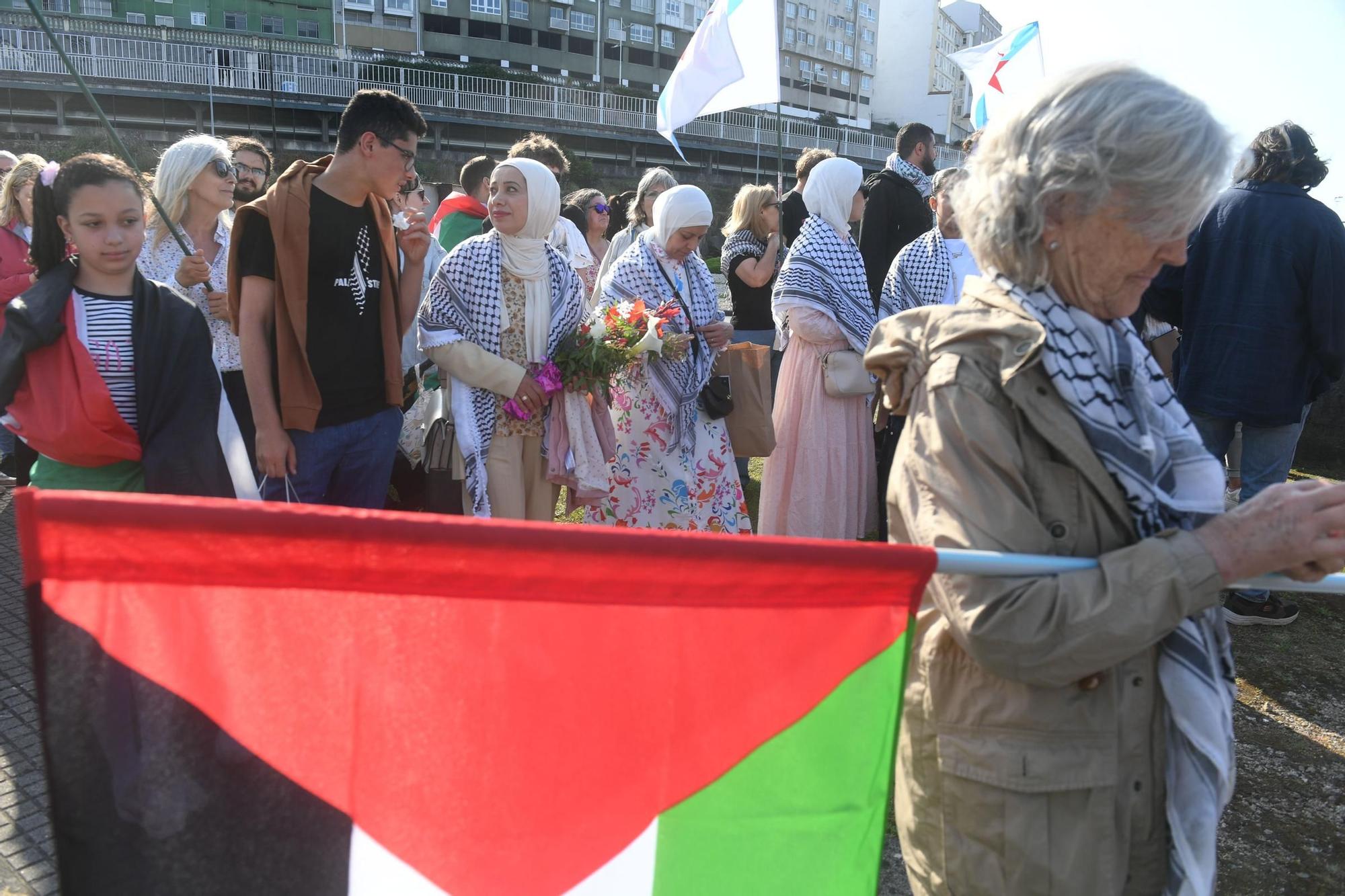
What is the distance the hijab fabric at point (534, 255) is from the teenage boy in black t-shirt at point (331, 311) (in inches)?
20.8

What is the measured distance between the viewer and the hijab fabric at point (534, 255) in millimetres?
4512

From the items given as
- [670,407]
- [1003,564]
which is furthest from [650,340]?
[1003,564]

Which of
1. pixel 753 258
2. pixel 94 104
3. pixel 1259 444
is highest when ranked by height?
pixel 94 104

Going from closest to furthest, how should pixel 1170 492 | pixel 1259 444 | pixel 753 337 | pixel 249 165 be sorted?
pixel 1170 492 → pixel 1259 444 → pixel 249 165 → pixel 753 337

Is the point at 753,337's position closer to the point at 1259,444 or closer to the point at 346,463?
the point at 1259,444

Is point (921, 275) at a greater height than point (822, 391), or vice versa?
point (921, 275)

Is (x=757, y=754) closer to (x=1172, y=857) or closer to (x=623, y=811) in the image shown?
(x=623, y=811)

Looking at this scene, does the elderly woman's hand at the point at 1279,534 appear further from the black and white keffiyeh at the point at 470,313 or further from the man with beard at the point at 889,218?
the man with beard at the point at 889,218

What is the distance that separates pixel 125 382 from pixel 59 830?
2.10 meters

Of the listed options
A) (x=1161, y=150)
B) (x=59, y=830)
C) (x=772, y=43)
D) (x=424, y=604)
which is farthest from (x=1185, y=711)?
(x=772, y=43)

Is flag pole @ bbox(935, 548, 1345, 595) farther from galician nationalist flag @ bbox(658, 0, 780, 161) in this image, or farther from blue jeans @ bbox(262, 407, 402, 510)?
galician nationalist flag @ bbox(658, 0, 780, 161)

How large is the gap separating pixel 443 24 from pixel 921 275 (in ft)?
233

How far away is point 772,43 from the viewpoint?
7148mm

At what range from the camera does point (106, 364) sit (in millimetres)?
3014
